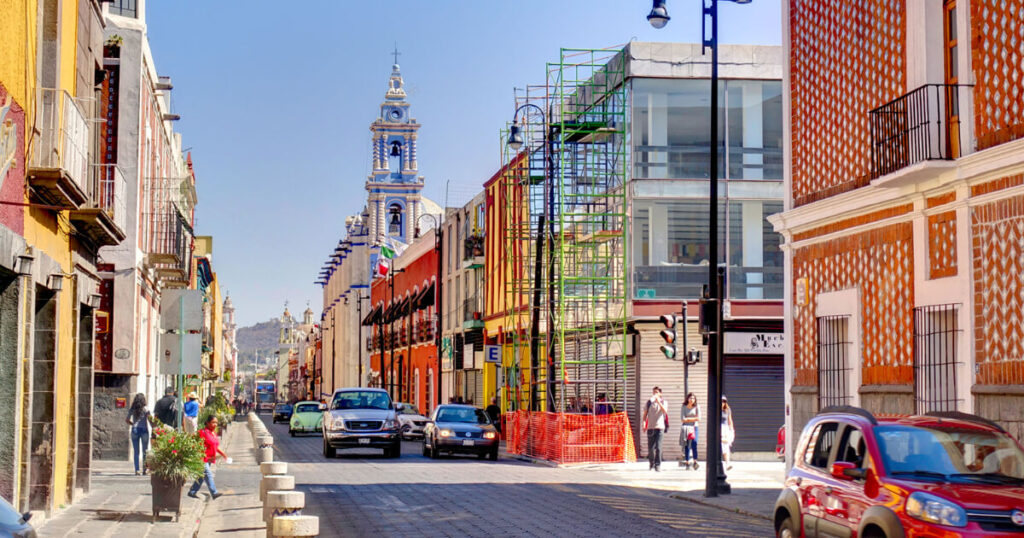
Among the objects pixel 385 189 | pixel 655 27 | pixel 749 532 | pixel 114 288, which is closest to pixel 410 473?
pixel 114 288

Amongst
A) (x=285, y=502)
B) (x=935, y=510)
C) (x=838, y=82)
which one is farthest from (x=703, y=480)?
(x=935, y=510)

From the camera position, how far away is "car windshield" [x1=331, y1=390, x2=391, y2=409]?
3500 centimetres

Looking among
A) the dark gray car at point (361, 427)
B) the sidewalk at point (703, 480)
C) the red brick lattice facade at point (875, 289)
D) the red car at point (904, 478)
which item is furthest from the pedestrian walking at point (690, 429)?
the red car at point (904, 478)

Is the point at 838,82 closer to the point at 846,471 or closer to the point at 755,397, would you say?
the point at 846,471

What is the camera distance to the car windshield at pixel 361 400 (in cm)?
3500

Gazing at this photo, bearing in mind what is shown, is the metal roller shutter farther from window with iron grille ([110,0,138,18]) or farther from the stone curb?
window with iron grille ([110,0,138,18])

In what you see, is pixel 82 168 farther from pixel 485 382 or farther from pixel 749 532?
pixel 485 382

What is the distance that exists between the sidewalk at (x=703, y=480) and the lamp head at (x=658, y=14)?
8.31m

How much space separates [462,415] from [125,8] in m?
13.6

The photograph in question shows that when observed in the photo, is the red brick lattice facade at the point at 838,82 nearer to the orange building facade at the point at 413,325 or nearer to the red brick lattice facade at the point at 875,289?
the red brick lattice facade at the point at 875,289

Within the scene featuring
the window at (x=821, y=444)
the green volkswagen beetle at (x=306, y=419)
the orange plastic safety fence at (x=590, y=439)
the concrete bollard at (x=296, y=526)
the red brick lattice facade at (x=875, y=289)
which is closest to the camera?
the concrete bollard at (x=296, y=526)

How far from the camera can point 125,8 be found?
3231cm

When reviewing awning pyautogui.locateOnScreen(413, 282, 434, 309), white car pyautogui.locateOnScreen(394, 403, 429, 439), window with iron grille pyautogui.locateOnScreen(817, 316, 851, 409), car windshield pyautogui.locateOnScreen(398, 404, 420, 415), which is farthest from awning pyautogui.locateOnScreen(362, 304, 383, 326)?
window with iron grille pyautogui.locateOnScreen(817, 316, 851, 409)

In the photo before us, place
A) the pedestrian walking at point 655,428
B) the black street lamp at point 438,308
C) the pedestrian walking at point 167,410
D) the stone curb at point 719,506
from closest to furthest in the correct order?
the stone curb at point 719,506, the pedestrian walking at point 167,410, the pedestrian walking at point 655,428, the black street lamp at point 438,308
